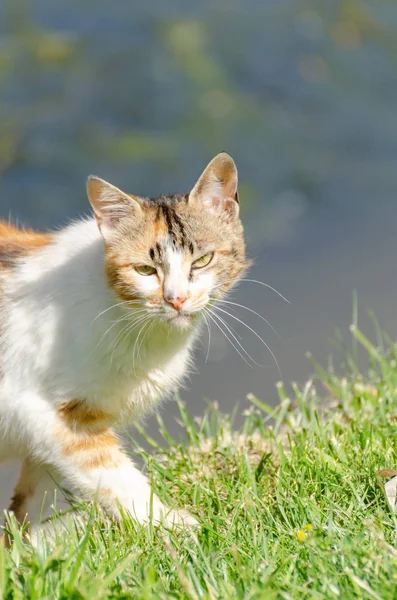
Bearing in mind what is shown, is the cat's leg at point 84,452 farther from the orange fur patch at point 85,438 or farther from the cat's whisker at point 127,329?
the cat's whisker at point 127,329

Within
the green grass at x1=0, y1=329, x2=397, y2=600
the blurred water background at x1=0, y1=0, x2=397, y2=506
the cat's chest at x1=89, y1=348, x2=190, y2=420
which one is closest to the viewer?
the green grass at x1=0, y1=329, x2=397, y2=600

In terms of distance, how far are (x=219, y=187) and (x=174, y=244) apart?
0.92ft

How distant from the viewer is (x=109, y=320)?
9.59ft

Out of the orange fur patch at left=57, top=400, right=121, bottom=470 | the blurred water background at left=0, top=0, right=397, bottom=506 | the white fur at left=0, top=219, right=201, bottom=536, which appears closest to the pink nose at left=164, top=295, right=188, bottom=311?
the white fur at left=0, top=219, right=201, bottom=536

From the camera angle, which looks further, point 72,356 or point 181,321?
point 72,356

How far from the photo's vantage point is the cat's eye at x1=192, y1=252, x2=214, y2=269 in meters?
2.89

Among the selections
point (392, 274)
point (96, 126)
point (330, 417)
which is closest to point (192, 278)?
point (330, 417)

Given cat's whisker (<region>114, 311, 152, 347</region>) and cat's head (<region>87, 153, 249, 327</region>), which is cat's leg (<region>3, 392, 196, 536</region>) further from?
cat's head (<region>87, 153, 249, 327</region>)

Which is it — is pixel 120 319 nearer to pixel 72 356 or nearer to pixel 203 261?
pixel 72 356

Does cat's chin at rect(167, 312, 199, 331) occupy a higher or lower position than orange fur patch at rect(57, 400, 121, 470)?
higher

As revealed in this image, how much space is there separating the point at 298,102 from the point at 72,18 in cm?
225

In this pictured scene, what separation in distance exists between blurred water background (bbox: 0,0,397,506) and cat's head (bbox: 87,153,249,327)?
259 cm

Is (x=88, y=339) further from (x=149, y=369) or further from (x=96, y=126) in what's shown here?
(x=96, y=126)

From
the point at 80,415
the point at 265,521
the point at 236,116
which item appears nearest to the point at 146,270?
the point at 80,415
